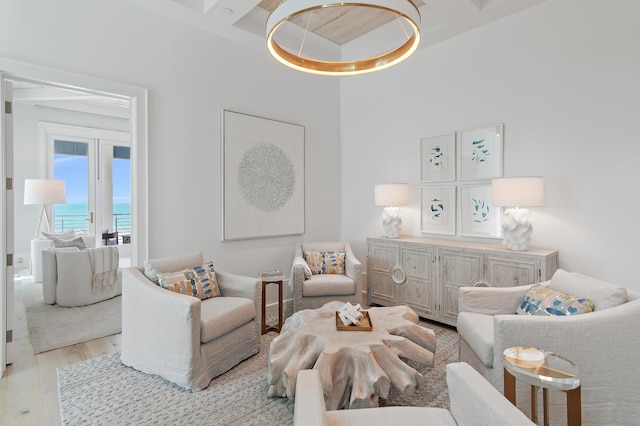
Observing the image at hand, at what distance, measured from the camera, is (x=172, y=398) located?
7.41 feet

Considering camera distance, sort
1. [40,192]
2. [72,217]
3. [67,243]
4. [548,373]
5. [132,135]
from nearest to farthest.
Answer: [548,373] < [132,135] < [67,243] < [40,192] < [72,217]

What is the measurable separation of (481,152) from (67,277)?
496 cm

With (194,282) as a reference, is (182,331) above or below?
below

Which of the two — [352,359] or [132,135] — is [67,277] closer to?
[132,135]

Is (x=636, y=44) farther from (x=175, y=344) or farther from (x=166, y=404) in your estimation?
(x=166, y=404)

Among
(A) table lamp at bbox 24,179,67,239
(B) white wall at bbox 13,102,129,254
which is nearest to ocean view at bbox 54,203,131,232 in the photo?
(B) white wall at bbox 13,102,129,254

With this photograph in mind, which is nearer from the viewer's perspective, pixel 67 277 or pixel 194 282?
pixel 194 282

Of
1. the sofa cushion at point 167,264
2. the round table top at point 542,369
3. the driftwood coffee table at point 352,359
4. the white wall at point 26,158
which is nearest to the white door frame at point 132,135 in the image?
the sofa cushion at point 167,264

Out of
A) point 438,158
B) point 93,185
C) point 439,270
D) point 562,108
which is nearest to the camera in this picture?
point 562,108

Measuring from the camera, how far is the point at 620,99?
2795 mm

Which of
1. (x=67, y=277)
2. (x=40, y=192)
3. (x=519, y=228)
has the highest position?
(x=40, y=192)

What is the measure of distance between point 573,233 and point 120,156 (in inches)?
296

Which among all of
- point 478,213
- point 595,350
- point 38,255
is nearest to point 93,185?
point 38,255

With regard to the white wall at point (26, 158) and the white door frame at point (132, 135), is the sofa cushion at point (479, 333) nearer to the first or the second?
the white door frame at point (132, 135)
